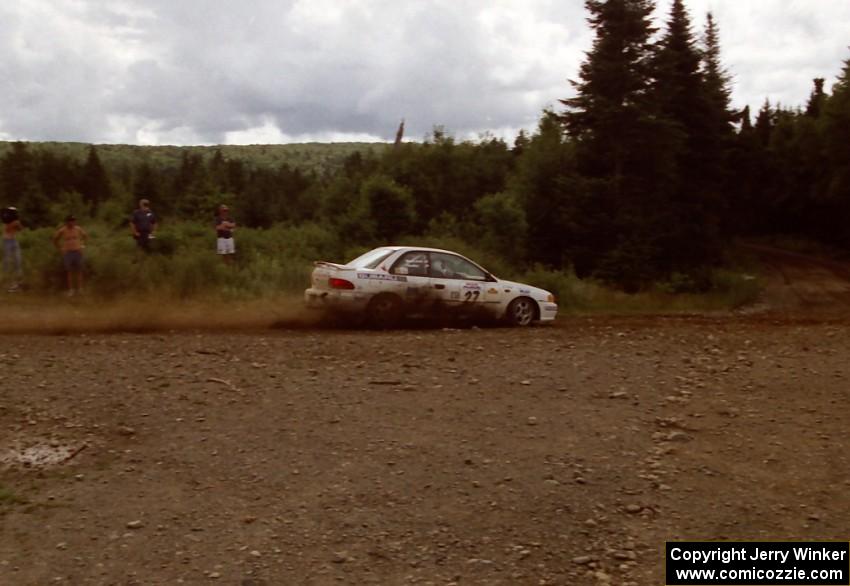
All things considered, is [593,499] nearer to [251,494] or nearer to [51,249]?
[251,494]

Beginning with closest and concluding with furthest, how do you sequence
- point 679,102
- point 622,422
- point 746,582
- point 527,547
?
point 746,582 < point 527,547 < point 622,422 < point 679,102

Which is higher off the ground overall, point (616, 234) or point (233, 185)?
point (233, 185)

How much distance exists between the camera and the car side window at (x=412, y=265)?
14.1 m

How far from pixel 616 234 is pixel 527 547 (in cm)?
2856

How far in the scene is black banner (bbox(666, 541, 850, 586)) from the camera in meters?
5.23

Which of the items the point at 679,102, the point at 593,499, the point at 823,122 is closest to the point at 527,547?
the point at 593,499

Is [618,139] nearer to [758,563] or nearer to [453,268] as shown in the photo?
[453,268]

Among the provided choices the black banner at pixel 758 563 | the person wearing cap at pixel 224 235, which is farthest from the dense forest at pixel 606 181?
the black banner at pixel 758 563

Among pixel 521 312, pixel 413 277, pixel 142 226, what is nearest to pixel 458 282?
pixel 413 277

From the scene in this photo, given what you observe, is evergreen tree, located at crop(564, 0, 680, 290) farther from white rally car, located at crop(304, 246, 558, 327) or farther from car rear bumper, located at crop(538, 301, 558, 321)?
white rally car, located at crop(304, 246, 558, 327)

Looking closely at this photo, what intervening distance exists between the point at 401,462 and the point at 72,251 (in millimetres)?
11196

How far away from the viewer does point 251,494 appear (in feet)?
21.4

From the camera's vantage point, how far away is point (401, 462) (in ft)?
23.5

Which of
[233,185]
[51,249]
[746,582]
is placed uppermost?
[233,185]
